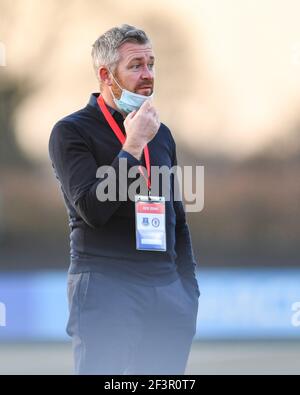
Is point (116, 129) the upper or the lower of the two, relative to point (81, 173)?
upper

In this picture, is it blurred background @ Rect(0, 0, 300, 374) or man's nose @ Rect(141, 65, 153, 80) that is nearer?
man's nose @ Rect(141, 65, 153, 80)

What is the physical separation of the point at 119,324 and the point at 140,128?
0.49m

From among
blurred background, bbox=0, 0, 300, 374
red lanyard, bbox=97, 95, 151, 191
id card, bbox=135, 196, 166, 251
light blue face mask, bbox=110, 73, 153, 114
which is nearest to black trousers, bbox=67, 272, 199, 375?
id card, bbox=135, 196, 166, 251

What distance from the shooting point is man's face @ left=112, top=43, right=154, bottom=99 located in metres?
2.24

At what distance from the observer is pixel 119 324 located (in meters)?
2.10

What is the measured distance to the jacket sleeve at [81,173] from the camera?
2.05 metres

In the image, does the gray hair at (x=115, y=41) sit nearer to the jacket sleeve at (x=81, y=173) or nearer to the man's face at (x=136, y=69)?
the man's face at (x=136, y=69)

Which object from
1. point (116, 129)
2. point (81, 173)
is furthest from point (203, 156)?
point (81, 173)

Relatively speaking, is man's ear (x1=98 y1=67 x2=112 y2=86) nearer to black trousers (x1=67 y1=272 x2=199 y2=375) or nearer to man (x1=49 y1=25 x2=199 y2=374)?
man (x1=49 y1=25 x2=199 y2=374)

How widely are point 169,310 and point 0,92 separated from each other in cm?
254

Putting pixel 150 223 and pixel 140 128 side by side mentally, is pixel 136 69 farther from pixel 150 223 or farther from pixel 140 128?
pixel 150 223

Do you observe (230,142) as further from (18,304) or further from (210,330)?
(18,304)

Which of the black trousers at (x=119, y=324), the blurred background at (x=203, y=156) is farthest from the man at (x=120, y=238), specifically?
the blurred background at (x=203, y=156)

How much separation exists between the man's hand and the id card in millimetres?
148
